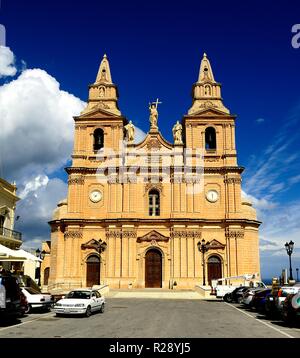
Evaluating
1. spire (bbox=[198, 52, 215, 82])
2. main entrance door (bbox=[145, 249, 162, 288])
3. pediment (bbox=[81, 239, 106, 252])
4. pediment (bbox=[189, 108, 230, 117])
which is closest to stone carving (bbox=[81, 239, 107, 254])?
pediment (bbox=[81, 239, 106, 252])

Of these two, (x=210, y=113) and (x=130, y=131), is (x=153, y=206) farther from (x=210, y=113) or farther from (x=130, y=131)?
(x=210, y=113)

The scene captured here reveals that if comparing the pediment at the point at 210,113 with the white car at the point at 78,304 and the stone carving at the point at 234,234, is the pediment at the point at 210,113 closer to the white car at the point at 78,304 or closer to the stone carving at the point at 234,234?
the stone carving at the point at 234,234

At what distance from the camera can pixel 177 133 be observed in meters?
48.8

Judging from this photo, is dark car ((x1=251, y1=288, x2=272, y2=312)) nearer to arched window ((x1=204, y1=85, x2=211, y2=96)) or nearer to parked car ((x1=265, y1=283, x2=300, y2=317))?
parked car ((x1=265, y1=283, x2=300, y2=317))

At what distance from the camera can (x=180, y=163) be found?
47.6 meters

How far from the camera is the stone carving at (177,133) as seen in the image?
48.5m

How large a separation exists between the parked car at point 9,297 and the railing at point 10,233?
21.0m

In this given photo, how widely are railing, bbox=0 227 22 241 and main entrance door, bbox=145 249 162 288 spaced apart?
13122mm

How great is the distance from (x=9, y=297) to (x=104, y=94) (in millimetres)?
36639

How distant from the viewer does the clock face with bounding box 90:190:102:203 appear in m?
47.1

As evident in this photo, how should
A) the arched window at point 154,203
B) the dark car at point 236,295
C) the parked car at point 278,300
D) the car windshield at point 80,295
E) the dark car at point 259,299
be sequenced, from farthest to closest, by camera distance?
1. the arched window at point 154,203
2. the dark car at point 236,295
3. the dark car at point 259,299
4. the car windshield at point 80,295
5. the parked car at point 278,300

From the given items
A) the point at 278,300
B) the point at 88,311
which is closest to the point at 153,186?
the point at 88,311

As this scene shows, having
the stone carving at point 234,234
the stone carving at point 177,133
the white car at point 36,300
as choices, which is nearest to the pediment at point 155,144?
the stone carving at point 177,133
